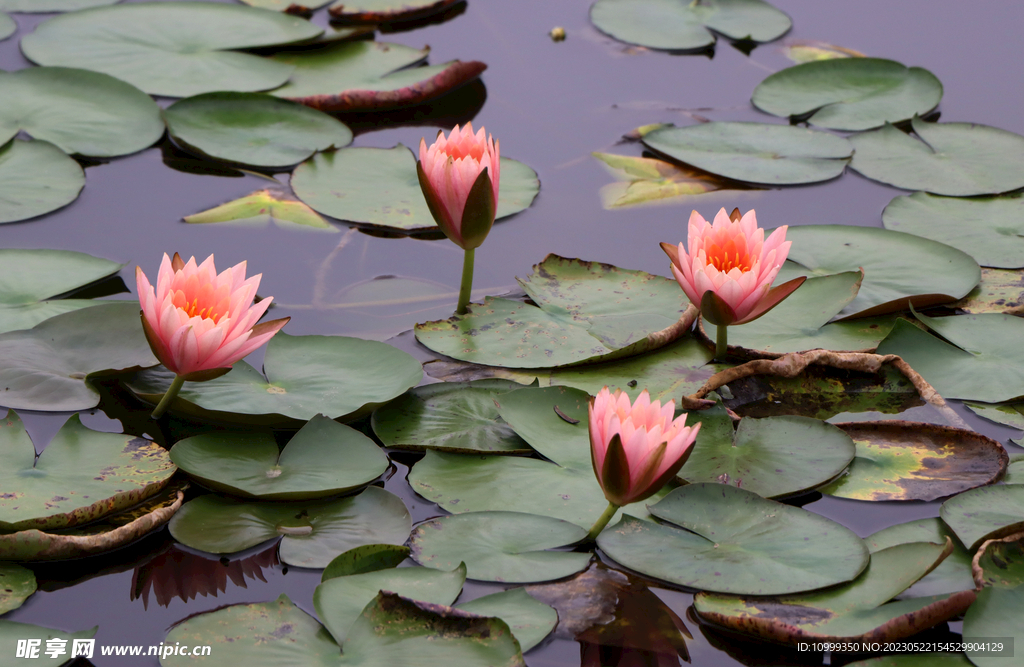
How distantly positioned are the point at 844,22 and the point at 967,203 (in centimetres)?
140

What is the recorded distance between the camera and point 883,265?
2.20 m

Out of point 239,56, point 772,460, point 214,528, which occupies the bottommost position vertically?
point 214,528

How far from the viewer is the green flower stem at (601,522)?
1465mm

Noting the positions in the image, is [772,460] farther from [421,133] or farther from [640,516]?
[421,133]

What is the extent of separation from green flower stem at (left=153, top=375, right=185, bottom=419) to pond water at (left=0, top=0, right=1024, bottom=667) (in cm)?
11

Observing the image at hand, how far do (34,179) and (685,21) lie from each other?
8.18 ft

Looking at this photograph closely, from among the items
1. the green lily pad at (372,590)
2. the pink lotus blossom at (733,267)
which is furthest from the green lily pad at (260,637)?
the pink lotus blossom at (733,267)

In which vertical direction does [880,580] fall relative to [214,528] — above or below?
above

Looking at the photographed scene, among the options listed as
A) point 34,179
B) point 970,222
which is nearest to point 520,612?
point 970,222

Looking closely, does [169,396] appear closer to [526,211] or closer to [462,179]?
[462,179]

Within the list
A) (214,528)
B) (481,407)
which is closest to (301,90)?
(481,407)

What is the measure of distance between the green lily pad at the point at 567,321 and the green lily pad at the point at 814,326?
0.14m

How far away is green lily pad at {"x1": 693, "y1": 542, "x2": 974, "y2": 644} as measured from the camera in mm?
1299

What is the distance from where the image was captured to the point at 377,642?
1.28 metres
